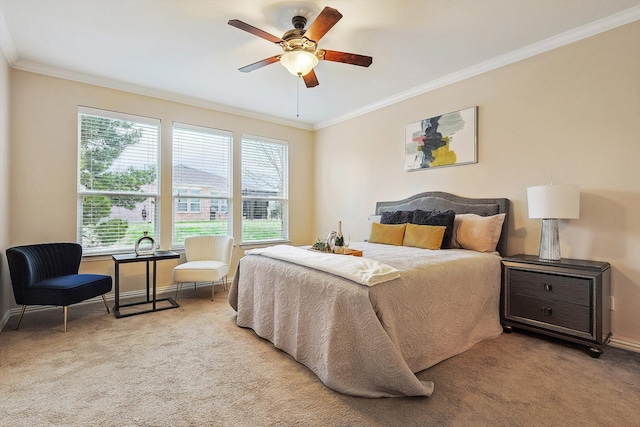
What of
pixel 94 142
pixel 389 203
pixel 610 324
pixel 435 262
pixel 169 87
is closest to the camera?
pixel 435 262

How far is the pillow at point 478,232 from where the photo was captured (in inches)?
122

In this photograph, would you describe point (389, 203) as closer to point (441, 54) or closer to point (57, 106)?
point (441, 54)

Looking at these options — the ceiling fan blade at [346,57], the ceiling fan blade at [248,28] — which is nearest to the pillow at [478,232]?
the ceiling fan blade at [346,57]

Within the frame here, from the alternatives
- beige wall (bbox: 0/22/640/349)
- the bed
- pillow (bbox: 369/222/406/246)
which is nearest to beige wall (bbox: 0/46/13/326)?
beige wall (bbox: 0/22/640/349)

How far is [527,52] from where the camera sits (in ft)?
10.1

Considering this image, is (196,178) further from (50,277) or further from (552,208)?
(552,208)

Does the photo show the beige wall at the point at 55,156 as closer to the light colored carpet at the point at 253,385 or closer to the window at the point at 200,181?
the window at the point at 200,181

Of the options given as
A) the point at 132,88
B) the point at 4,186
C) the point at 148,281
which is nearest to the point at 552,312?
the point at 148,281

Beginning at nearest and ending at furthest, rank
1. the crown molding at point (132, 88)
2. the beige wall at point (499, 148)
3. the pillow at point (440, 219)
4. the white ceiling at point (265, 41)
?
the white ceiling at point (265, 41), the beige wall at point (499, 148), the pillow at point (440, 219), the crown molding at point (132, 88)

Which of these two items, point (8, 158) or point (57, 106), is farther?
point (57, 106)

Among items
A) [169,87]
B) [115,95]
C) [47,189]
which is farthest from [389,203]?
[47,189]

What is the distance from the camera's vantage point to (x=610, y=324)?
260 centimetres

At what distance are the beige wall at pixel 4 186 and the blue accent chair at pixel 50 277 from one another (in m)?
0.27

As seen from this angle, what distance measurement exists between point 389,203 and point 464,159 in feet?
3.78
